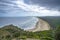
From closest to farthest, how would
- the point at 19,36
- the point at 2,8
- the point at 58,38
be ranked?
the point at 58,38 → the point at 19,36 → the point at 2,8

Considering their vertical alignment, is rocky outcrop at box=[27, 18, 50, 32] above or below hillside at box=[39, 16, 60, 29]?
below

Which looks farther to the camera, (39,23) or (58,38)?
(39,23)

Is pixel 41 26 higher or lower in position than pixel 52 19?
lower

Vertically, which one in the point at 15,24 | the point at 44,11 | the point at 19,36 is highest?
the point at 44,11

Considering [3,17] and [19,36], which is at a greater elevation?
[3,17]

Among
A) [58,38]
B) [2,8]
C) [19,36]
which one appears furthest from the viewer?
[2,8]

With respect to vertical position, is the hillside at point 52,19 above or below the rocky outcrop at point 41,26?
above

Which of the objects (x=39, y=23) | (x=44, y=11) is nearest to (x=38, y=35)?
(x=39, y=23)

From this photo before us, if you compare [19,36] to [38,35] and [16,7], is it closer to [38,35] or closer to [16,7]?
[38,35]

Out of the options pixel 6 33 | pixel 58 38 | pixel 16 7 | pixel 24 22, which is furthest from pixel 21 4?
pixel 58 38

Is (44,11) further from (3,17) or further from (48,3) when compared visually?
(3,17)
